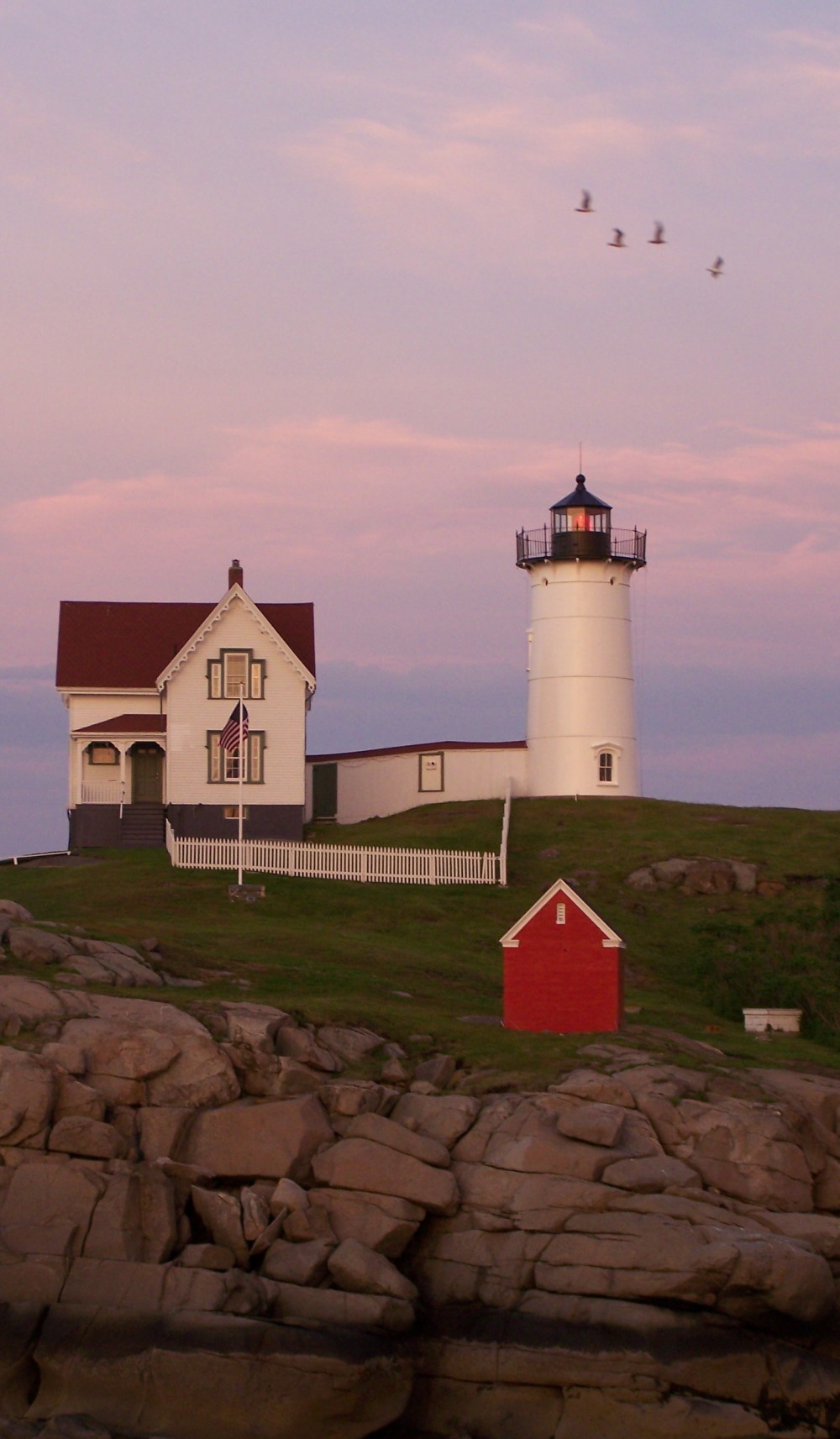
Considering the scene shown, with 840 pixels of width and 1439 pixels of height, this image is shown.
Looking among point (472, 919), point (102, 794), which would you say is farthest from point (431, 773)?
point (472, 919)

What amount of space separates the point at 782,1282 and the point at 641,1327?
194cm

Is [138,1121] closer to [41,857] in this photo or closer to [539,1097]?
[539,1097]

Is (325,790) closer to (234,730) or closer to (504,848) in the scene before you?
(504,848)

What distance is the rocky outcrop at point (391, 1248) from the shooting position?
72.9 ft

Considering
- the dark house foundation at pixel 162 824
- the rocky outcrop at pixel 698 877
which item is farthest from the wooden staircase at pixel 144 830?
the rocky outcrop at pixel 698 877

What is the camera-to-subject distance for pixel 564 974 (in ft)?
105

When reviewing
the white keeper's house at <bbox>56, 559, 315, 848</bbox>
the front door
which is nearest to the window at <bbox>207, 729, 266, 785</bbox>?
the white keeper's house at <bbox>56, 559, 315, 848</bbox>

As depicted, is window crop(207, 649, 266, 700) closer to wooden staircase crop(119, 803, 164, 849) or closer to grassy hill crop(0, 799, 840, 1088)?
wooden staircase crop(119, 803, 164, 849)

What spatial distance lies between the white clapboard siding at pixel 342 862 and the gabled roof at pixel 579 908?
47.0 feet

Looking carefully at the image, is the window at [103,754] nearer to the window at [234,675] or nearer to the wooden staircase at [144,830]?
the wooden staircase at [144,830]

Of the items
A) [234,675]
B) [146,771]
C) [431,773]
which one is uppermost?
[234,675]

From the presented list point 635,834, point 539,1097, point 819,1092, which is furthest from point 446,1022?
point 635,834

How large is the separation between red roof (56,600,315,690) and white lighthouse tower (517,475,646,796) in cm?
863

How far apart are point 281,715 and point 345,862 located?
6417 millimetres
